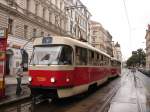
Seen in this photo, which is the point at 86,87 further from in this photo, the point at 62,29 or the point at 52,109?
the point at 62,29

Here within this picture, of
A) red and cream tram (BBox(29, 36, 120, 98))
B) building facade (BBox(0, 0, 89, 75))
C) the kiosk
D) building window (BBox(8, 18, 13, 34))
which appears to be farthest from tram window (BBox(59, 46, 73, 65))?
building window (BBox(8, 18, 13, 34))

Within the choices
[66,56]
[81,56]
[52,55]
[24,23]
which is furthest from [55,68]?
[24,23]

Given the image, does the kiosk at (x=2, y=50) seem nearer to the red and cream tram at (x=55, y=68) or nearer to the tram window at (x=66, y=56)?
the red and cream tram at (x=55, y=68)

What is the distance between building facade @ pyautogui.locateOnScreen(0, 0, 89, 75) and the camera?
1209 inches

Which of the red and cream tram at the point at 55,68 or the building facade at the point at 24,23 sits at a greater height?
the building facade at the point at 24,23

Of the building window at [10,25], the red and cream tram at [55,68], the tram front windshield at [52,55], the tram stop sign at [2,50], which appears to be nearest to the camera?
the red and cream tram at [55,68]

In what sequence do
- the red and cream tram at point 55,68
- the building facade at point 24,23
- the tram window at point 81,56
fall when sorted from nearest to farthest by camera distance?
the red and cream tram at point 55,68 < the tram window at point 81,56 < the building facade at point 24,23

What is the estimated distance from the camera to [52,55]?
41.5ft

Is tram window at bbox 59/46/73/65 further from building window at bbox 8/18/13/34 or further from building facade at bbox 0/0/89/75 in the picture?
building window at bbox 8/18/13/34

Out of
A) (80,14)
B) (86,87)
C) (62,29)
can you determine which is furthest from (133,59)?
(86,87)

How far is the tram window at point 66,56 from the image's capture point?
12.6m

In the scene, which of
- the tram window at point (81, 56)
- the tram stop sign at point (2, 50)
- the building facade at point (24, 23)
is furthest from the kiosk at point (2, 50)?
the building facade at point (24, 23)

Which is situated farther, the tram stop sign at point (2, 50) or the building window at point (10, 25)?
the building window at point (10, 25)

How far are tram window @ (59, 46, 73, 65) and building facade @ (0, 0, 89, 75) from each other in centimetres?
1217
